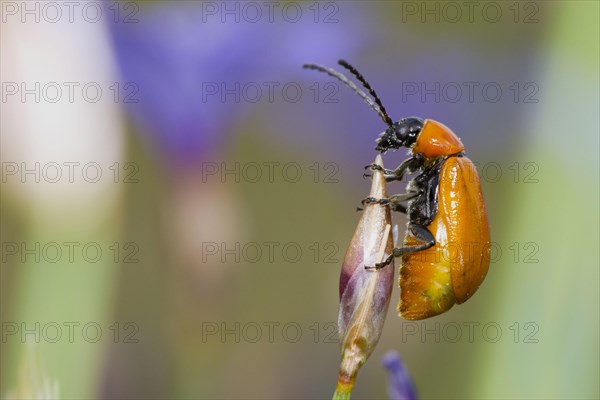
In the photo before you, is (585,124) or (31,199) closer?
(31,199)

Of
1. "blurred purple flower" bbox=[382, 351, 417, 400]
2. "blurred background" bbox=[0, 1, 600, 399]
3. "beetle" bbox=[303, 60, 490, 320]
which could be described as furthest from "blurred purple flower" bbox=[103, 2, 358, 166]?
"blurred purple flower" bbox=[382, 351, 417, 400]

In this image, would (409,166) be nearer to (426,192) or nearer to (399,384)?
(426,192)

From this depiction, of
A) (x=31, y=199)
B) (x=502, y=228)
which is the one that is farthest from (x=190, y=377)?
(x=502, y=228)

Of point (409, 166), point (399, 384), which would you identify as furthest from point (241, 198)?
point (399, 384)

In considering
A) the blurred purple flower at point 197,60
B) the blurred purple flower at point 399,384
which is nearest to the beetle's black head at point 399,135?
the blurred purple flower at point 399,384

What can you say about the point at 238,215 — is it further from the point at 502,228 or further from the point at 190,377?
the point at 502,228
